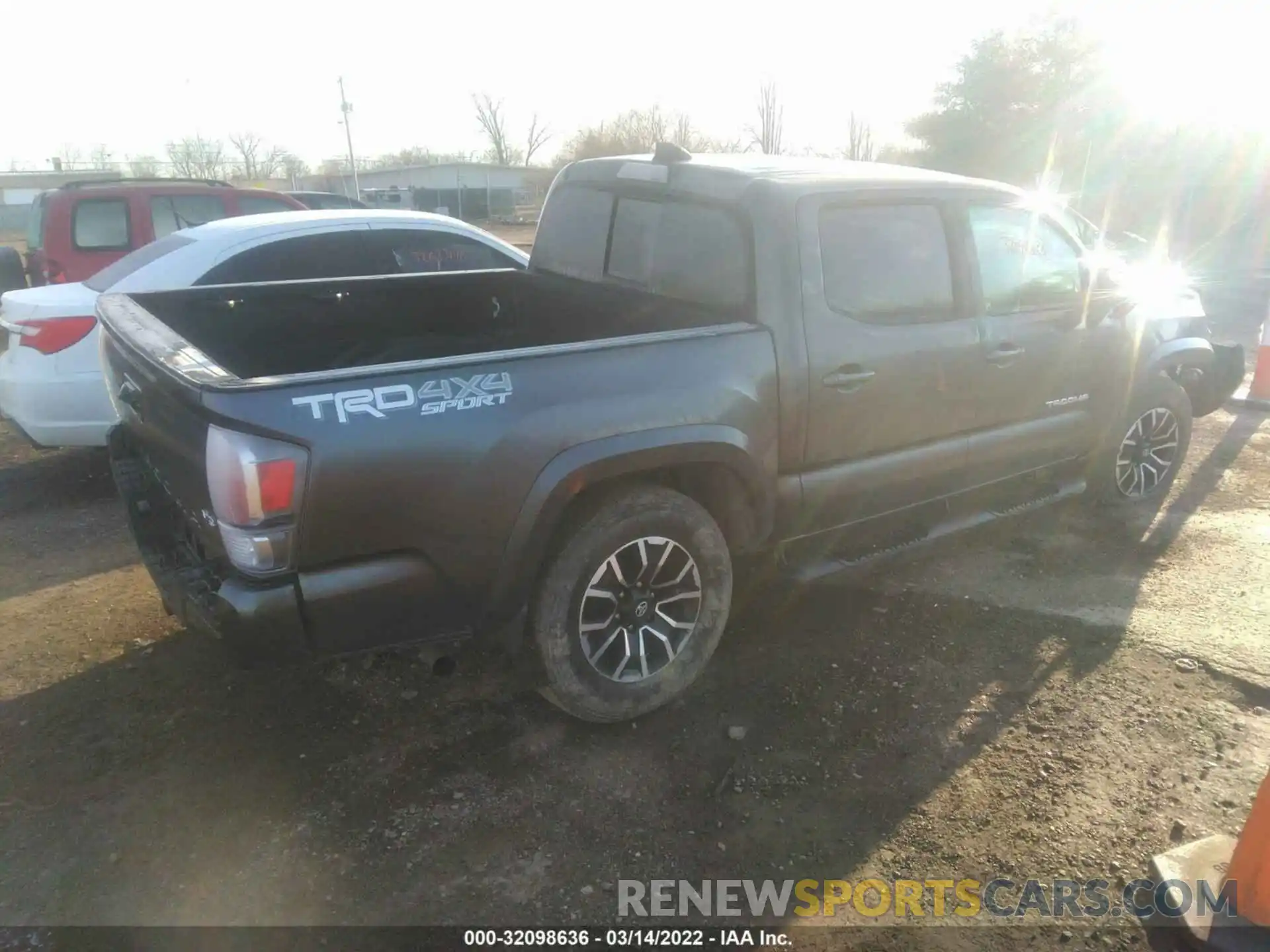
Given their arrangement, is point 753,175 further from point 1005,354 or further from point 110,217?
point 110,217

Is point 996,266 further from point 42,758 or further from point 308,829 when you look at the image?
point 42,758

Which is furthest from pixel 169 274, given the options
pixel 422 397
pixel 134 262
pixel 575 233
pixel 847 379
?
pixel 847 379

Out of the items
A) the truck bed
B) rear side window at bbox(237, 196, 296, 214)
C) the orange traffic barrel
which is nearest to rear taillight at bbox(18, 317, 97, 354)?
the truck bed

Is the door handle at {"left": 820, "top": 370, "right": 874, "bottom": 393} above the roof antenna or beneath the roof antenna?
beneath

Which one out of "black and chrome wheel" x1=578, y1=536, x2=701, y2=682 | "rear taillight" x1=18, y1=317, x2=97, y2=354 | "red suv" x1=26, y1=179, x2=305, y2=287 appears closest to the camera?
"black and chrome wheel" x1=578, y1=536, x2=701, y2=682

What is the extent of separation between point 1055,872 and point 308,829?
2.31 metres

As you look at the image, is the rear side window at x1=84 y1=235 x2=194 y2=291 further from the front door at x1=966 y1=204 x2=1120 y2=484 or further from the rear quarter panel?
the front door at x1=966 y1=204 x2=1120 y2=484

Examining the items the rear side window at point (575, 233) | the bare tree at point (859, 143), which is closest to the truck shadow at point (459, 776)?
the rear side window at point (575, 233)

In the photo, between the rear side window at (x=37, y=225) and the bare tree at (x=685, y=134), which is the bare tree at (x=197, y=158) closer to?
the bare tree at (x=685, y=134)

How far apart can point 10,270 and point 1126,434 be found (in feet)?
33.3

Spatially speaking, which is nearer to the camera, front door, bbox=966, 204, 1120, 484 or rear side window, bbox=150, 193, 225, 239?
front door, bbox=966, 204, 1120, 484

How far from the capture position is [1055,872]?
2.72 m

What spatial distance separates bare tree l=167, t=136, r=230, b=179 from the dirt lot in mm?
60134

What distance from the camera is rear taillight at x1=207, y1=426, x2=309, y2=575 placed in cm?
244
